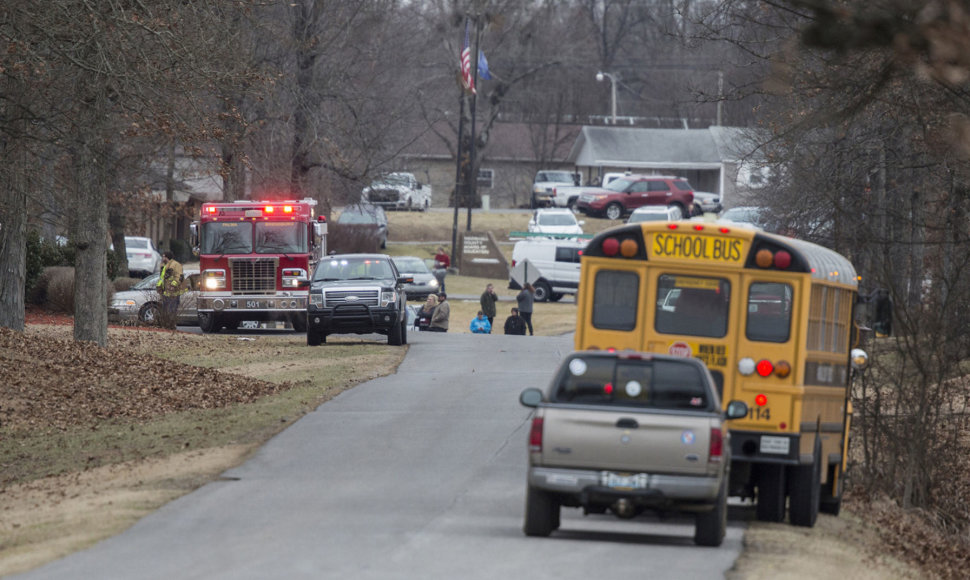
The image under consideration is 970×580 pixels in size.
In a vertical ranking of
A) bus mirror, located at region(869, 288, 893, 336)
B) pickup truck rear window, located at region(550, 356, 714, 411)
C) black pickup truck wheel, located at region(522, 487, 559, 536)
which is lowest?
black pickup truck wheel, located at region(522, 487, 559, 536)

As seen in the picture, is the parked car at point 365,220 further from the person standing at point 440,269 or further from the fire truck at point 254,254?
the fire truck at point 254,254

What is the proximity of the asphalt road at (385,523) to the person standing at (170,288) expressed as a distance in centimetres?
1607

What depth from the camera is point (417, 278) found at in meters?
49.9

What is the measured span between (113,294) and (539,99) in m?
53.6

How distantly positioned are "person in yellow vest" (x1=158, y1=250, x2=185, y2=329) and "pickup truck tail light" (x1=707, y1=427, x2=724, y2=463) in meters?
25.3

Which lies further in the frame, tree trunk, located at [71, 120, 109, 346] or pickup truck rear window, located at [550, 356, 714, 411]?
tree trunk, located at [71, 120, 109, 346]

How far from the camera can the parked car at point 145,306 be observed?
3588cm

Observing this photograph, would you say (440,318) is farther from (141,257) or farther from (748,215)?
(141,257)

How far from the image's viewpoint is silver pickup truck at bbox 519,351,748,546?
10.6 meters

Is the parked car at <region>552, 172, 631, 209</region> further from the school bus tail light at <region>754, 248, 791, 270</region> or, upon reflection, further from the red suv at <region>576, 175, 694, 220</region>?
the school bus tail light at <region>754, 248, 791, 270</region>

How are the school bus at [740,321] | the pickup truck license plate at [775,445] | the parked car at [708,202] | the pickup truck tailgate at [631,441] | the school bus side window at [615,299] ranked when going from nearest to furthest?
the pickup truck tailgate at [631,441] < the pickup truck license plate at [775,445] < the school bus at [740,321] < the school bus side window at [615,299] < the parked car at [708,202]

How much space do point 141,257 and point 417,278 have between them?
11047mm

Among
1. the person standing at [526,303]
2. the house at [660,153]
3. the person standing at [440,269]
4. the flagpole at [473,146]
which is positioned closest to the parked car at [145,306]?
the person standing at [526,303]

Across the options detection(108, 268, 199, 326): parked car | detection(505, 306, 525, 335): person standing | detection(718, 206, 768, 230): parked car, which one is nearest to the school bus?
detection(108, 268, 199, 326): parked car
